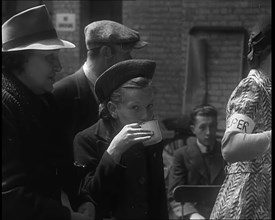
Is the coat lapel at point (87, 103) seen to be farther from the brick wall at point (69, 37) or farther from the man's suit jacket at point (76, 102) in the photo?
the brick wall at point (69, 37)

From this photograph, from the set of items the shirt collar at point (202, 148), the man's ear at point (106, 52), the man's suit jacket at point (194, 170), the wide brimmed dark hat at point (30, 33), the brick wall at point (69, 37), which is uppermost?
the wide brimmed dark hat at point (30, 33)

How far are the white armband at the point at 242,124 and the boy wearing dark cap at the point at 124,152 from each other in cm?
34

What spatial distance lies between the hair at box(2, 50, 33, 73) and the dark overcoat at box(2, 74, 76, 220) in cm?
6

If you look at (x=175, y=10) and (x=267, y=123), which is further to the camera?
(x=175, y=10)

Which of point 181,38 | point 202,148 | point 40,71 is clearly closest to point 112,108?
point 40,71

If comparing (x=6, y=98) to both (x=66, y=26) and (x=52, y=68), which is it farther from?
(x=66, y=26)

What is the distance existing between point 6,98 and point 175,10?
16.2 ft

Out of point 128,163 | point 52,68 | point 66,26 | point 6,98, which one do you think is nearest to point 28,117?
point 6,98

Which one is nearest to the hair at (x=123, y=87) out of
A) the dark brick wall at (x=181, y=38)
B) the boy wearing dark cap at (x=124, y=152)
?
the boy wearing dark cap at (x=124, y=152)

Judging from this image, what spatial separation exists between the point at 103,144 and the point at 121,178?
20cm

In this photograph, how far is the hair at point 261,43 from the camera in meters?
3.35

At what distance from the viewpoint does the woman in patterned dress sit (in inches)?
126

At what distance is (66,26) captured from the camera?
24.7ft

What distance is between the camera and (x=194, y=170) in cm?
541
